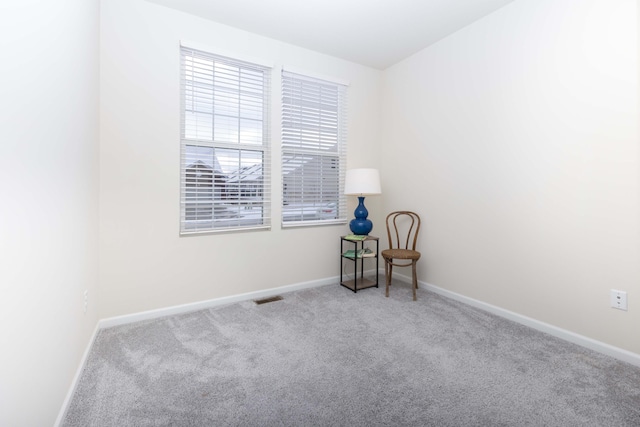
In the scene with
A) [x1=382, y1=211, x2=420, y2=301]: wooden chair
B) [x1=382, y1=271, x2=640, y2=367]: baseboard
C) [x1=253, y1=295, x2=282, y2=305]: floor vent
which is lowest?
[x1=253, y1=295, x2=282, y2=305]: floor vent

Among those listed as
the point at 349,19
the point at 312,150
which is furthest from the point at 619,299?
the point at 349,19

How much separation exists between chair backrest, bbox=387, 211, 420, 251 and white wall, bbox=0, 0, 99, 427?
2.83 metres

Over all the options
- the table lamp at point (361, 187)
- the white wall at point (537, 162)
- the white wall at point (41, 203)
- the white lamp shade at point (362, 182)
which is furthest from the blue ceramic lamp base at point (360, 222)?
the white wall at point (41, 203)

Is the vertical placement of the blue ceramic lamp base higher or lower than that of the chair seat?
higher

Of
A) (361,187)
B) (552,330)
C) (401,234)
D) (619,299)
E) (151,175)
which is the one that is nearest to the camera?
(619,299)

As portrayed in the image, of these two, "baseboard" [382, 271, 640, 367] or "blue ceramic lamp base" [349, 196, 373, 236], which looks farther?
"blue ceramic lamp base" [349, 196, 373, 236]

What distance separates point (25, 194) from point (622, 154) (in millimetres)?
3143

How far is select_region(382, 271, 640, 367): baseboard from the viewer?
1985 mm

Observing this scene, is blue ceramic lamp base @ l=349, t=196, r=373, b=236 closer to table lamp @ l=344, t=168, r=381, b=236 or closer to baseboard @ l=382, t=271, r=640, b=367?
table lamp @ l=344, t=168, r=381, b=236

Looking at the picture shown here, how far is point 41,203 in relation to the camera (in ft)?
4.04

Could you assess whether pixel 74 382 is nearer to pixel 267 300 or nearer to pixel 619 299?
pixel 267 300

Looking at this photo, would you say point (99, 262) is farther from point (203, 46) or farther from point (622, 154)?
point (622, 154)

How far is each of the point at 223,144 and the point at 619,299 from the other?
10.6 ft

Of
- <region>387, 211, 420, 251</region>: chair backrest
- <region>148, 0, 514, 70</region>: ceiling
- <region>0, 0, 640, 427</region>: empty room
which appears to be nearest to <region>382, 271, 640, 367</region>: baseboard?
<region>0, 0, 640, 427</region>: empty room
